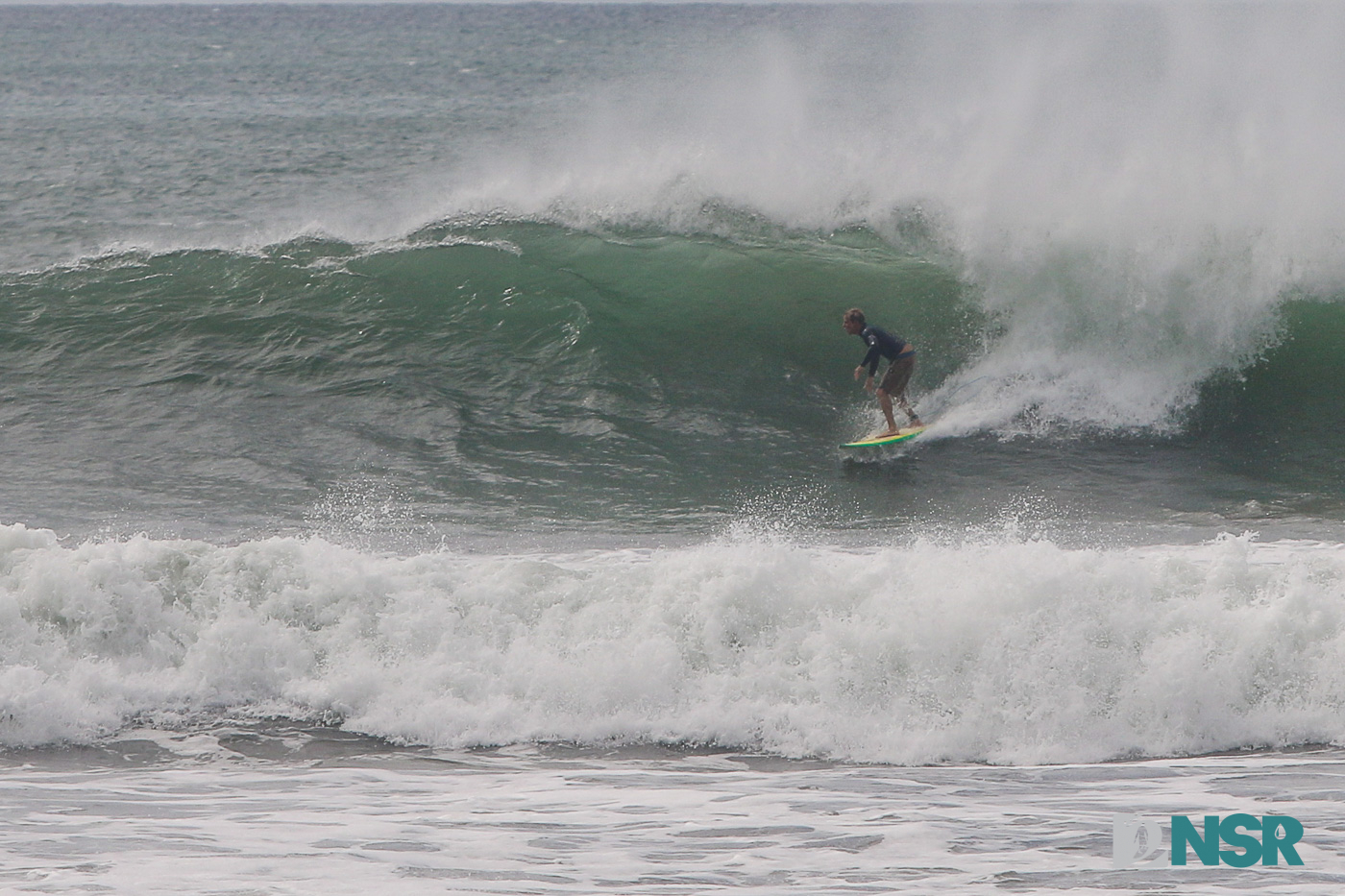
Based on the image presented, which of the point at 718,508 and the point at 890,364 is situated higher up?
the point at 890,364

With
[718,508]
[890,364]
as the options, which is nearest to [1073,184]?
[890,364]

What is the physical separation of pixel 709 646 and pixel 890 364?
181 inches

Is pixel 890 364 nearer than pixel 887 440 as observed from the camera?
No

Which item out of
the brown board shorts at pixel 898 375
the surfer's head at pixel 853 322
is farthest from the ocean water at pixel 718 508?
the surfer's head at pixel 853 322

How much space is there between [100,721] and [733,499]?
5.19 metres

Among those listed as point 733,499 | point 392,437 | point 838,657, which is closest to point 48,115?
point 392,437

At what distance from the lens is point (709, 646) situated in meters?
7.61

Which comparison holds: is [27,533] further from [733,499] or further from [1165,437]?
[1165,437]

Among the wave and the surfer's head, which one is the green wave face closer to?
the wave

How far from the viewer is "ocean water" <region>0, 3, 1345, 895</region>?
5988 millimetres

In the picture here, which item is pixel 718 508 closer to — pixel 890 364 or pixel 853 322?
pixel 853 322

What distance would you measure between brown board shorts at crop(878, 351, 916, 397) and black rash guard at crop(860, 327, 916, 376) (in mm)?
112

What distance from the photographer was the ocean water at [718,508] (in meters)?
5.99

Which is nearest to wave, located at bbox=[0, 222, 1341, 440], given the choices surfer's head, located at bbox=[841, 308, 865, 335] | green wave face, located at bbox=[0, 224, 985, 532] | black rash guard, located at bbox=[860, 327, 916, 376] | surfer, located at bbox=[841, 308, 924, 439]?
green wave face, located at bbox=[0, 224, 985, 532]
